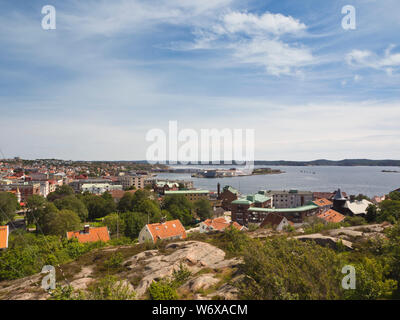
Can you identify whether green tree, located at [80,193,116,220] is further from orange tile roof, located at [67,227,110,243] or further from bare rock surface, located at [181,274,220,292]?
bare rock surface, located at [181,274,220,292]

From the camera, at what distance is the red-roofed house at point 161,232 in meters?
21.8

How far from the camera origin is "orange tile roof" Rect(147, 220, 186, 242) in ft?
72.2

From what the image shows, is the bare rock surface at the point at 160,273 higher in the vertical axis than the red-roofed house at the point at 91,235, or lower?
higher

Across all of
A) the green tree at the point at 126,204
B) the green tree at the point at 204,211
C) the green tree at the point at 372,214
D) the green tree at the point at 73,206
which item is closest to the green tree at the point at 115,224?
the green tree at the point at 73,206

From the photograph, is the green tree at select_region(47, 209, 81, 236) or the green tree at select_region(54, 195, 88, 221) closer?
the green tree at select_region(47, 209, 81, 236)

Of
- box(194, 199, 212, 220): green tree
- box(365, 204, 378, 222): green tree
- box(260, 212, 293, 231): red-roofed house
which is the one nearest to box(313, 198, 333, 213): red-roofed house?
box(365, 204, 378, 222): green tree

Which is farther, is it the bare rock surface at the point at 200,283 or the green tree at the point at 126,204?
the green tree at the point at 126,204

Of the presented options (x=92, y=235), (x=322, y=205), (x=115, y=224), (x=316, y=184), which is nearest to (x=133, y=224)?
(x=115, y=224)

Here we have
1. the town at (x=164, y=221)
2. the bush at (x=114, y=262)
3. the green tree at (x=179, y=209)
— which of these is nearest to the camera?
the bush at (x=114, y=262)

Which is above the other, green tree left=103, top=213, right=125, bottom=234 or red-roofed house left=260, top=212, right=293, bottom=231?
red-roofed house left=260, top=212, right=293, bottom=231

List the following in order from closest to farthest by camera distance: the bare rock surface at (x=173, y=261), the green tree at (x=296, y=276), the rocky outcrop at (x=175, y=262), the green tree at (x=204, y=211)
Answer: the green tree at (x=296, y=276), the rocky outcrop at (x=175, y=262), the bare rock surface at (x=173, y=261), the green tree at (x=204, y=211)

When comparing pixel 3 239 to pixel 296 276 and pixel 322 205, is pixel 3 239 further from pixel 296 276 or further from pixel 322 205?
pixel 322 205

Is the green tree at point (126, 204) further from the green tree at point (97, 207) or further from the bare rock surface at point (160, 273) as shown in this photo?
the bare rock surface at point (160, 273)
